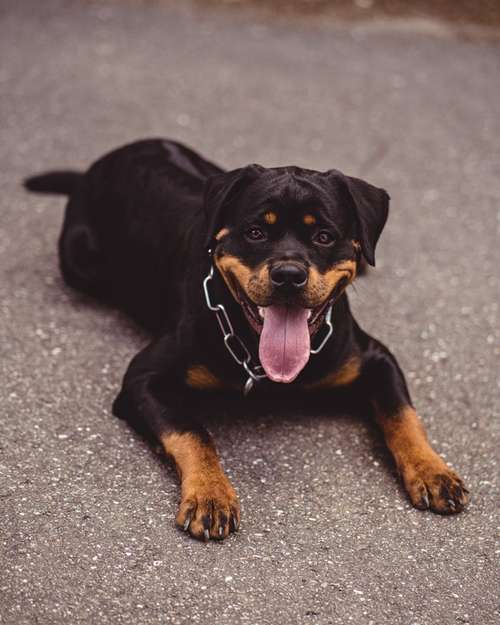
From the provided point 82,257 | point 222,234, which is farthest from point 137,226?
point 222,234

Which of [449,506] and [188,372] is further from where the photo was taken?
[188,372]

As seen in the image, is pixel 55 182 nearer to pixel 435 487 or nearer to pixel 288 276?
pixel 288 276

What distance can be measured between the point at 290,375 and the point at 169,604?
3.60 feet

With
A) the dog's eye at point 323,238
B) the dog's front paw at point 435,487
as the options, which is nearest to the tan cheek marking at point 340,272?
the dog's eye at point 323,238

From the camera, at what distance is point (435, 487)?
4.03 m

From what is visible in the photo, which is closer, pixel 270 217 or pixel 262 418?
pixel 270 217

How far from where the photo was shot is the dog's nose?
3883mm

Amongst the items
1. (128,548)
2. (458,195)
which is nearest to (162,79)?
(458,195)

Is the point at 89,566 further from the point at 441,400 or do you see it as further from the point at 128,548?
the point at 441,400

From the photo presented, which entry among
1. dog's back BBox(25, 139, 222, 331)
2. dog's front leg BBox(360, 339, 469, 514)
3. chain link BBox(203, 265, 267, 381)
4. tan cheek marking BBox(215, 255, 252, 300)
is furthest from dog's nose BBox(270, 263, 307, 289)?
dog's back BBox(25, 139, 222, 331)

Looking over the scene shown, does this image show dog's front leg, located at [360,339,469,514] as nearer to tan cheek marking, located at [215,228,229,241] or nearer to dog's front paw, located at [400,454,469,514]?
dog's front paw, located at [400,454,469,514]

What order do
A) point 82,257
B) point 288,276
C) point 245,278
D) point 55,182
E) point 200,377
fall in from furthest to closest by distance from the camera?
point 55,182
point 82,257
point 200,377
point 245,278
point 288,276

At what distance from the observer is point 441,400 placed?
4.94 meters

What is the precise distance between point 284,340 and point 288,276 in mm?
313
